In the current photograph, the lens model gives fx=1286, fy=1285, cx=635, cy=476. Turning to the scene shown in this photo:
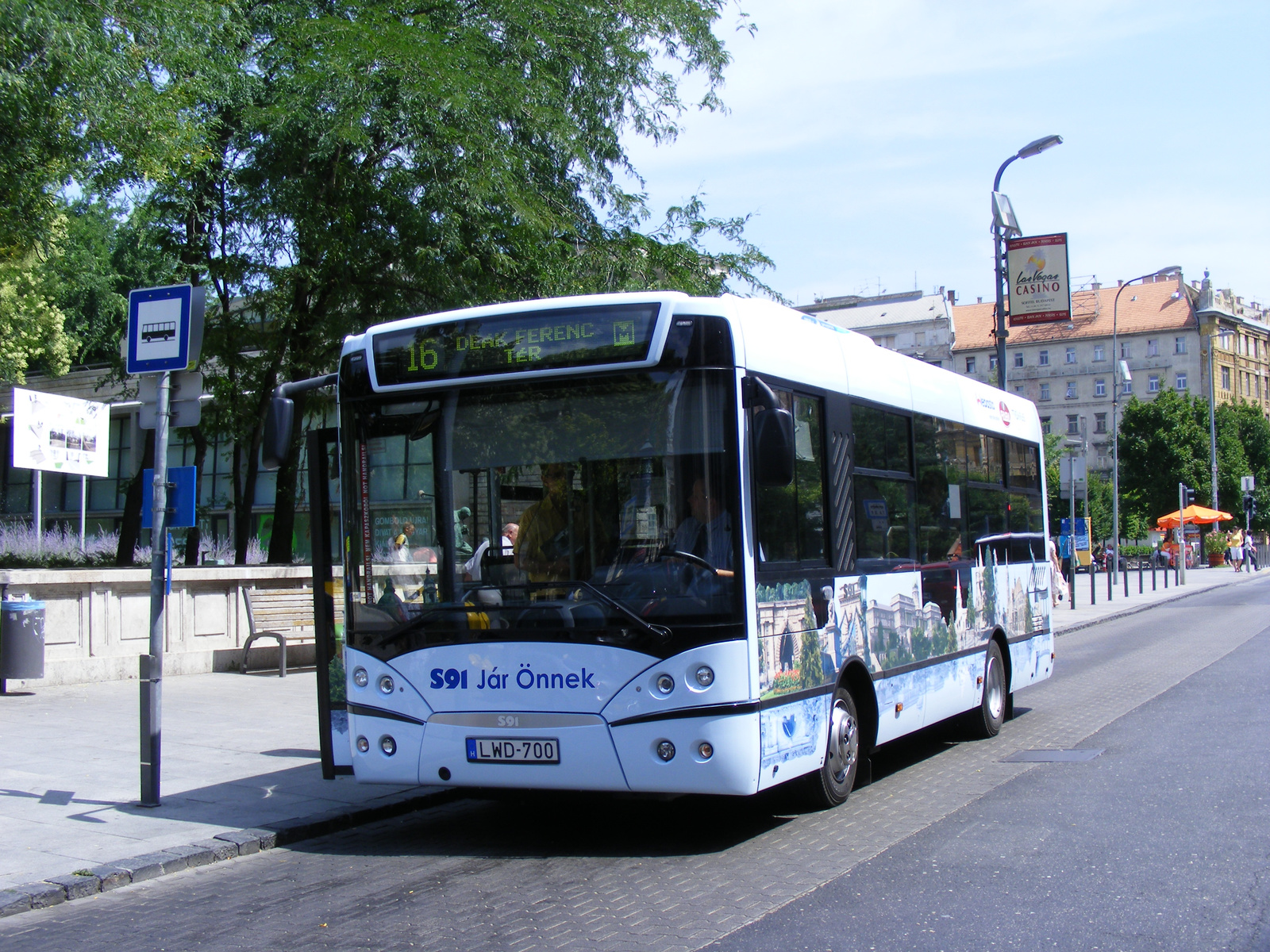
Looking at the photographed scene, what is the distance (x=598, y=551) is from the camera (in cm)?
666

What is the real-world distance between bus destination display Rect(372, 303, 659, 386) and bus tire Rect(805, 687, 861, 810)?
2.52 m

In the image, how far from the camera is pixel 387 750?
7.12 m

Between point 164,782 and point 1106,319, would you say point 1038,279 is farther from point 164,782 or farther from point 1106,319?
point 1106,319

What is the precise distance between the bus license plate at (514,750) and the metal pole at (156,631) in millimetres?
2326

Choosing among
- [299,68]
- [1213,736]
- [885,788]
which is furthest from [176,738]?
[299,68]

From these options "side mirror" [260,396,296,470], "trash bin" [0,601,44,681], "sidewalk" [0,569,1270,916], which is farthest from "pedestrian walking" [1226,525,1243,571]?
"side mirror" [260,396,296,470]

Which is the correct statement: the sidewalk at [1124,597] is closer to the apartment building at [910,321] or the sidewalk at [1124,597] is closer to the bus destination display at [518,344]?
the bus destination display at [518,344]

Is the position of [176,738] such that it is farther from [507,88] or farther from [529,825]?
[507,88]

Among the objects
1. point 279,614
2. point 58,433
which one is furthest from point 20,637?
point 58,433

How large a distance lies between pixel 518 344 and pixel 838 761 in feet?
10.4

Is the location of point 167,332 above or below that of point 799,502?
above

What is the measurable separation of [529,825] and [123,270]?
33.8 meters

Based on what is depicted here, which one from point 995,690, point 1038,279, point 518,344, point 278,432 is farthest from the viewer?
point 1038,279

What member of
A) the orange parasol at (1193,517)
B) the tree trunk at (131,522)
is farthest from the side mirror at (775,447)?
the orange parasol at (1193,517)
